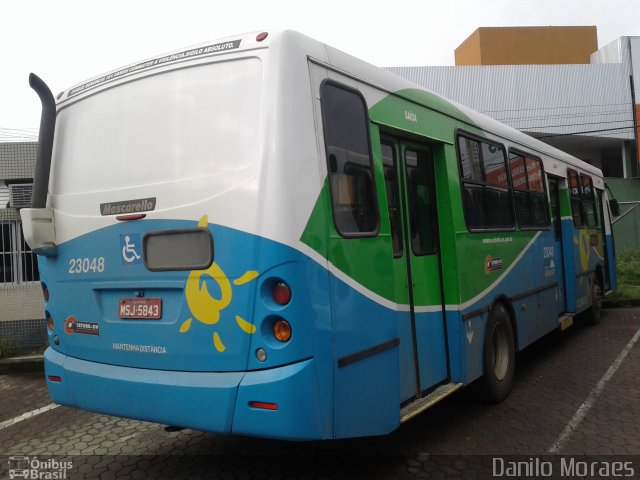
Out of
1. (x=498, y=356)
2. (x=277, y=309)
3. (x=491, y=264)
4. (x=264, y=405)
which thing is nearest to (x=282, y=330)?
(x=277, y=309)

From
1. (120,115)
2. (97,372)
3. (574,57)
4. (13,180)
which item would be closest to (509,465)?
(97,372)

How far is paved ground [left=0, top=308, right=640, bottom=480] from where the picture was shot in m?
4.07

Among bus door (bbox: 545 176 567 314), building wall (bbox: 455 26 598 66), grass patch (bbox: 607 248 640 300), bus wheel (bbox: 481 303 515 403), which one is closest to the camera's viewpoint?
bus wheel (bbox: 481 303 515 403)

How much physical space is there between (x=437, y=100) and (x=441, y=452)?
296 centimetres

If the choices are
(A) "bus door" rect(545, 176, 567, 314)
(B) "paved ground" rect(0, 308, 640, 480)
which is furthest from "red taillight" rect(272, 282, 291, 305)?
(A) "bus door" rect(545, 176, 567, 314)

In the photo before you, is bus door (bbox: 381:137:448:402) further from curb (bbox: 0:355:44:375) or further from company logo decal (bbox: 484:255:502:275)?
curb (bbox: 0:355:44:375)

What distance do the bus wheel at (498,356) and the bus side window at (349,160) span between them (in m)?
2.28

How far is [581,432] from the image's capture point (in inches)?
187

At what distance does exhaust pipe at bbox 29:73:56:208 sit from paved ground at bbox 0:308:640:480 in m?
2.12

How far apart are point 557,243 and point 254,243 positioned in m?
6.03

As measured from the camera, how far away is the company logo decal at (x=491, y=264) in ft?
17.4

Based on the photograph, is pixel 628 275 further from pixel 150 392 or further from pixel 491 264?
pixel 150 392

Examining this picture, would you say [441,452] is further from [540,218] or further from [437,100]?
[540,218]

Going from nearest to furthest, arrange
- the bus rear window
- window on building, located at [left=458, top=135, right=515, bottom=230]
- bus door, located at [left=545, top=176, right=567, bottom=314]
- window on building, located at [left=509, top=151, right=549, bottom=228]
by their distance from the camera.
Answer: the bus rear window < window on building, located at [left=458, top=135, right=515, bottom=230] < window on building, located at [left=509, top=151, right=549, bottom=228] < bus door, located at [left=545, top=176, right=567, bottom=314]
